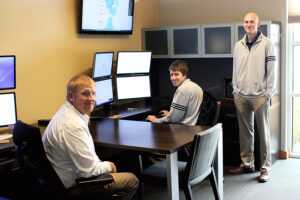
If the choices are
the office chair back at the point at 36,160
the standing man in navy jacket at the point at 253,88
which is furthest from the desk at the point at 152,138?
the standing man in navy jacket at the point at 253,88

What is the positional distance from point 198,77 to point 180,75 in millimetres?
1578

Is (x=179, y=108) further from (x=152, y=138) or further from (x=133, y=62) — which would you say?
(x=133, y=62)

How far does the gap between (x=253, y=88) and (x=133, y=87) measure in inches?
58.0

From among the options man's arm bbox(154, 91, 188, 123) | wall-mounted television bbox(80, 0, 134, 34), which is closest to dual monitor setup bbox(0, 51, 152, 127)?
wall-mounted television bbox(80, 0, 134, 34)

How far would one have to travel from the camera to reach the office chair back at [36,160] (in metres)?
2.41

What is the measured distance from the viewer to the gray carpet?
12.5ft

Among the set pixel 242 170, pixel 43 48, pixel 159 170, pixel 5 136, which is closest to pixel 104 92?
pixel 43 48

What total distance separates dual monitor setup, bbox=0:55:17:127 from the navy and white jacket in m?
2.30

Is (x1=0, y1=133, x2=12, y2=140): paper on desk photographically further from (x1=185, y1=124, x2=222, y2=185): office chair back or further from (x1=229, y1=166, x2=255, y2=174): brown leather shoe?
(x1=229, y1=166, x2=255, y2=174): brown leather shoe

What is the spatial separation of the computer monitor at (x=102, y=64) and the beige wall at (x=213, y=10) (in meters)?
1.37

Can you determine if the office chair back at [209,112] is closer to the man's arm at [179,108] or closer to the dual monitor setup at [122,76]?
the man's arm at [179,108]

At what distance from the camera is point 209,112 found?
3686 millimetres

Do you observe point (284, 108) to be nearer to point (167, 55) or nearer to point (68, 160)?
point (167, 55)

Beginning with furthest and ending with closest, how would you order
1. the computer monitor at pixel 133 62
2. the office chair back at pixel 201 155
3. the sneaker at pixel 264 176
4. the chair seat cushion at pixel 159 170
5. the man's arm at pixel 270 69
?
the computer monitor at pixel 133 62 → the sneaker at pixel 264 176 → the man's arm at pixel 270 69 → the chair seat cushion at pixel 159 170 → the office chair back at pixel 201 155
